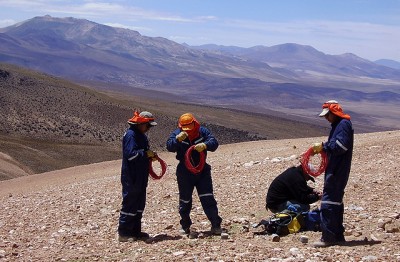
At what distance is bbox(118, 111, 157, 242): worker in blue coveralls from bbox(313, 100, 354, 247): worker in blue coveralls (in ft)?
8.39

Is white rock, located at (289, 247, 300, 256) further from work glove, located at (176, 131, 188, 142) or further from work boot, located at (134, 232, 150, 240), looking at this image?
work boot, located at (134, 232, 150, 240)

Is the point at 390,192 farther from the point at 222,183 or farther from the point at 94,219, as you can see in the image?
the point at 94,219

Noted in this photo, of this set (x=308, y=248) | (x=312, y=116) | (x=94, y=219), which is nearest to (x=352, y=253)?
(x=308, y=248)

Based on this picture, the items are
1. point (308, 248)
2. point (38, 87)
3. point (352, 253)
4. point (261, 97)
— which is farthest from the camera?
point (261, 97)

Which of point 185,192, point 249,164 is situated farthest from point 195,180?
point 249,164

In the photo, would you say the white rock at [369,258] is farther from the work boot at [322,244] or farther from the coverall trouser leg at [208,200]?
the coverall trouser leg at [208,200]

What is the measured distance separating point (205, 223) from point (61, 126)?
163ft

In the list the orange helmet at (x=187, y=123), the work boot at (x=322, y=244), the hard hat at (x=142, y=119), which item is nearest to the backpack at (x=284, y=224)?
the work boot at (x=322, y=244)

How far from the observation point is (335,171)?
319 inches

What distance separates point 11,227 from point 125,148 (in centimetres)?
357

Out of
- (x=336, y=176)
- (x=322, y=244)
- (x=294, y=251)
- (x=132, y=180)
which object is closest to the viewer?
(x=294, y=251)

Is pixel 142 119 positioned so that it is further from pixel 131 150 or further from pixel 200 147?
pixel 200 147

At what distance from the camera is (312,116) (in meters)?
152

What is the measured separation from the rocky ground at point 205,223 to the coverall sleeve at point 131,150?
4.11 ft
